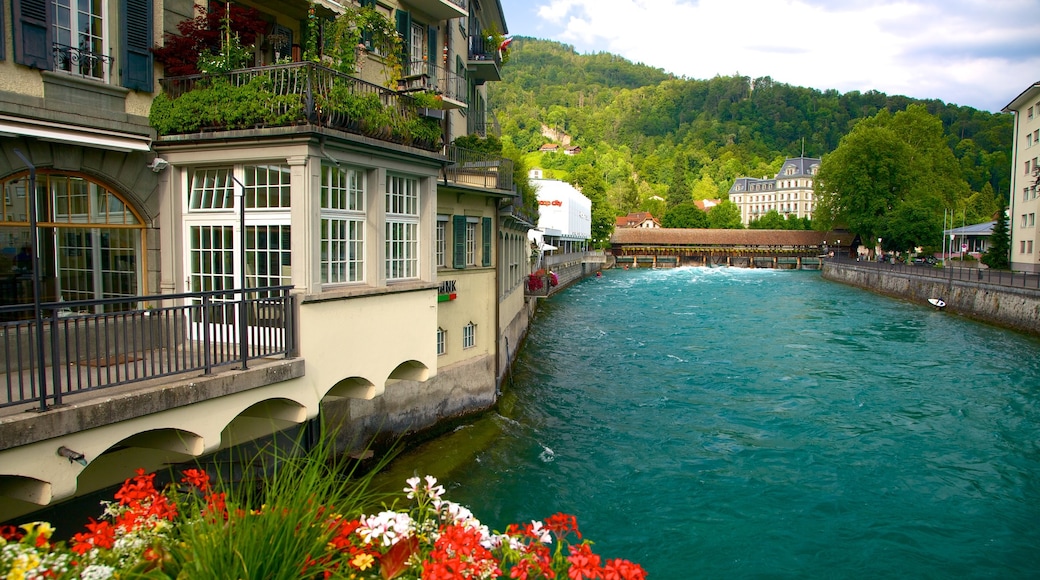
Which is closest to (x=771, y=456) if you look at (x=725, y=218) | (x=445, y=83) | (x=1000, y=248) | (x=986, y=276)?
(x=445, y=83)

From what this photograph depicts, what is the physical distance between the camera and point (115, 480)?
8.12 metres

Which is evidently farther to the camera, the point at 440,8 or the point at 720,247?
the point at 720,247

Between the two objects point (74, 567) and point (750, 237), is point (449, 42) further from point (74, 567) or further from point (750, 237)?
point (750, 237)

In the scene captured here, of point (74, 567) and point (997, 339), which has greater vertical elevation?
point (74, 567)

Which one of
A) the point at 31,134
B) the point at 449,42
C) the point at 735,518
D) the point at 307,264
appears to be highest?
the point at 449,42

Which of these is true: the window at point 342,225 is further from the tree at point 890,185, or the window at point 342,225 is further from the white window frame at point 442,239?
the tree at point 890,185

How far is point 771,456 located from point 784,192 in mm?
151755

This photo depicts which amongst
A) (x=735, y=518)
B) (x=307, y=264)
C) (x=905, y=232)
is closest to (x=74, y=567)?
(x=307, y=264)

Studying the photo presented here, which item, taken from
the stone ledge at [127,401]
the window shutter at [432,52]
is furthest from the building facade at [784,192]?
the stone ledge at [127,401]

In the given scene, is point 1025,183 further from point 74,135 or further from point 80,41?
point 74,135

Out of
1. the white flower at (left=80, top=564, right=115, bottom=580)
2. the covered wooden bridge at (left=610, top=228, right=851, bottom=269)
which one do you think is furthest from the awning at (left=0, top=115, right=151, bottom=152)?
the covered wooden bridge at (left=610, top=228, right=851, bottom=269)

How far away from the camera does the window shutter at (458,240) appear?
1556cm

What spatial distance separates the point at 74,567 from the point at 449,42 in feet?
55.2

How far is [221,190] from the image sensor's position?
881 centimetres
